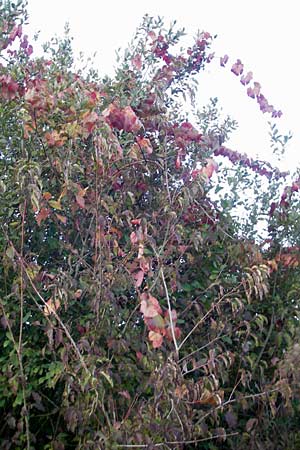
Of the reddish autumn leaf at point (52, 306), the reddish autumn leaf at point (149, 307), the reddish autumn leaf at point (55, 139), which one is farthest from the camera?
the reddish autumn leaf at point (55, 139)

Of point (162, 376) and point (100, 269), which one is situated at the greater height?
point (100, 269)

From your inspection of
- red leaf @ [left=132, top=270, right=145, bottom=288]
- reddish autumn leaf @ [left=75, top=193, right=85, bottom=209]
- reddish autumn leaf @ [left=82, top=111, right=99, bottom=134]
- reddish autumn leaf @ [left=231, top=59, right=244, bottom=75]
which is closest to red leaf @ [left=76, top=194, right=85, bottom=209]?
reddish autumn leaf @ [left=75, top=193, right=85, bottom=209]

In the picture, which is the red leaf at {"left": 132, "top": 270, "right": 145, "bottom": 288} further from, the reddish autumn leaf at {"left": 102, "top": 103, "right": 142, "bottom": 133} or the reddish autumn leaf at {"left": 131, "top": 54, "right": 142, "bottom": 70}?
the reddish autumn leaf at {"left": 131, "top": 54, "right": 142, "bottom": 70}

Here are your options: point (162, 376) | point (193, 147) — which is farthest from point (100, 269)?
point (193, 147)

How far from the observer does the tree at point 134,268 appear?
9.89 feet

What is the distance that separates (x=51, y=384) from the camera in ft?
10.3

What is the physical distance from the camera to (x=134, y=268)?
321 cm

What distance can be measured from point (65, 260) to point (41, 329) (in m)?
0.39

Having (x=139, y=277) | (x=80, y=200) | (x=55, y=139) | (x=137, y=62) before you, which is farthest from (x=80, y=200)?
(x=137, y=62)

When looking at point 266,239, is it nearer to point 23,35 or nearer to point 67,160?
point 67,160

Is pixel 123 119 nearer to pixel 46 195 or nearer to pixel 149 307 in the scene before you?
pixel 46 195

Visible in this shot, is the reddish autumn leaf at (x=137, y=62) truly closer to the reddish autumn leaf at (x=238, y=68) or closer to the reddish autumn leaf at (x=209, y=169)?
the reddish autumn leaf at (x=238, y=68)

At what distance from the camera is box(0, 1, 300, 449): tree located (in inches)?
119

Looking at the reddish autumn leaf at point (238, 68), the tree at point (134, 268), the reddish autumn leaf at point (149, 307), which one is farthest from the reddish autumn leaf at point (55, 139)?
the reddish autumn leaf at point (238, 68)
